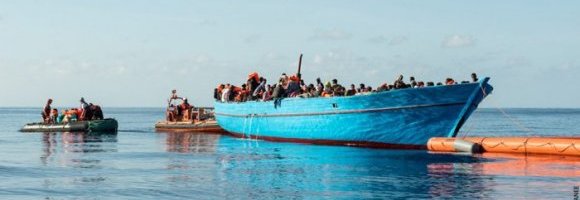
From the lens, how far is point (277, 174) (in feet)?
78.6

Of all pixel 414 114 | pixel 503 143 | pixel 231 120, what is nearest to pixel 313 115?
pixel 414 114

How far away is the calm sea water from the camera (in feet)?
63.1

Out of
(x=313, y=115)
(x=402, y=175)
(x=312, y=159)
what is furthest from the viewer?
(x=313, y=115)

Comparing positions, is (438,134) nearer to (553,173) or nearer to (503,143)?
(503,143)

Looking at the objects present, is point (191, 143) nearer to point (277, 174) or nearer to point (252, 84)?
point (252, 84)

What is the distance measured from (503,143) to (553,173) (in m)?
7.39

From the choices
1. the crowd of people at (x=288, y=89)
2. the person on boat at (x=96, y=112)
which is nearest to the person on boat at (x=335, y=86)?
the crowd of people at (x=288, y=89)

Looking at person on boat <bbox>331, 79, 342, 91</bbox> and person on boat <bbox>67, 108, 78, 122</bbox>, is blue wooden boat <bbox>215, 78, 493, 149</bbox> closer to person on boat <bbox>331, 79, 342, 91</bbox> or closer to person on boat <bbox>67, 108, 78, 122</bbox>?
person on boat <bbox>331, 79, 342, 91</bbox>

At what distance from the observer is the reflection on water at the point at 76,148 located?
93.7 feet

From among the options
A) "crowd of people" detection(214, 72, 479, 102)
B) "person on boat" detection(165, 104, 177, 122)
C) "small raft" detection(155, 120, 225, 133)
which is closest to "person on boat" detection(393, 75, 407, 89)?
"crowd of people" detection(214, 72, 479, 102)

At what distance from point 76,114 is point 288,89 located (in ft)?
61.2

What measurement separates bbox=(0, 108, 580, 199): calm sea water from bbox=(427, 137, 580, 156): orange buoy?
535 millimetres

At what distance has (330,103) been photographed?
3284 cm

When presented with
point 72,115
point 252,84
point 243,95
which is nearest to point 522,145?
point 252,84
